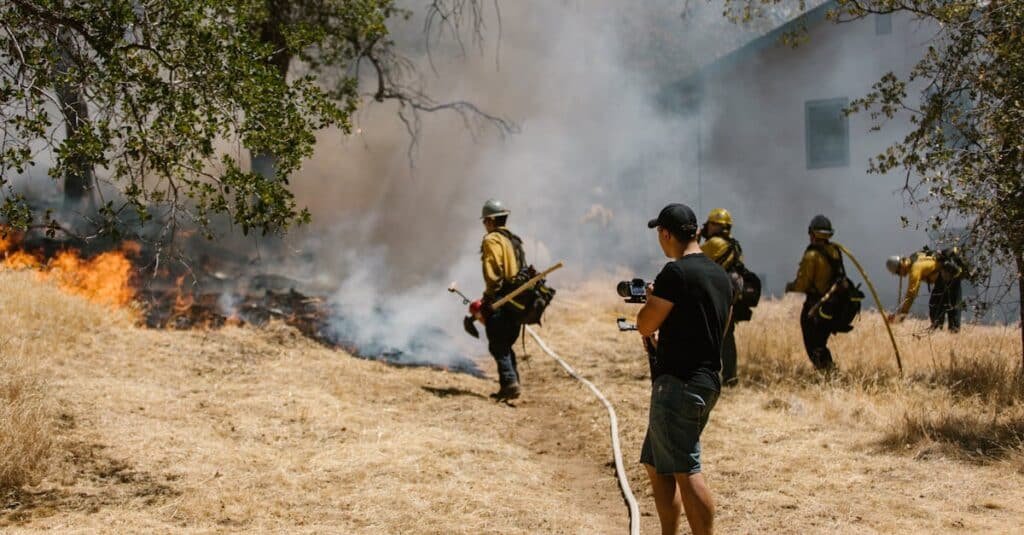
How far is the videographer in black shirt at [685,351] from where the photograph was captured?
412 centimetres

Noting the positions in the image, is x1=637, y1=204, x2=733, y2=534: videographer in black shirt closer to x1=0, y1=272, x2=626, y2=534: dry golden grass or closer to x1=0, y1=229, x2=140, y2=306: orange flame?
x1=0, y1=272, x2=626, y2=534: dry golden grass

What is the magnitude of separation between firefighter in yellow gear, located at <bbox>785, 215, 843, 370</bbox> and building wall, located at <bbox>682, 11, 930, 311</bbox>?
690cm

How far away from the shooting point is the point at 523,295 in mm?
8836

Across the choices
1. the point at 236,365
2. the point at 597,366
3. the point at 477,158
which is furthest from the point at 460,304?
the point at 477,158

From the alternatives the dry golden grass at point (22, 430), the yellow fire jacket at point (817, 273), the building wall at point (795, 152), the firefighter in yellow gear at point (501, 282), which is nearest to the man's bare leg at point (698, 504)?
the dry golden grass at point (22, 430)

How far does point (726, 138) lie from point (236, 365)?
11.4 m

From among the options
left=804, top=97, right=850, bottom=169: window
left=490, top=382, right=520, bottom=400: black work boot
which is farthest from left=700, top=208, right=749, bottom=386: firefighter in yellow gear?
left=804, top=97, right=850, bottom=169: window

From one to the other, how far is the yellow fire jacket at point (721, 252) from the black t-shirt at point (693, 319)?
4338mm

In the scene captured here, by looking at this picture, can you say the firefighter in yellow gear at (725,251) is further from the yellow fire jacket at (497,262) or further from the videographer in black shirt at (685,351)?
the videographer in black shirt at (685,351)

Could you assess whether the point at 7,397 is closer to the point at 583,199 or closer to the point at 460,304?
the point at 460,304

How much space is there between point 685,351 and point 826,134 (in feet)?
44.7

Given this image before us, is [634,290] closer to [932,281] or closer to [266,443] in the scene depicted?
[266,443]

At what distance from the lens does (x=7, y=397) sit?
6426mm

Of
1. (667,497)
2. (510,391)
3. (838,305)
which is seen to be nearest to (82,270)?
(510,391)
